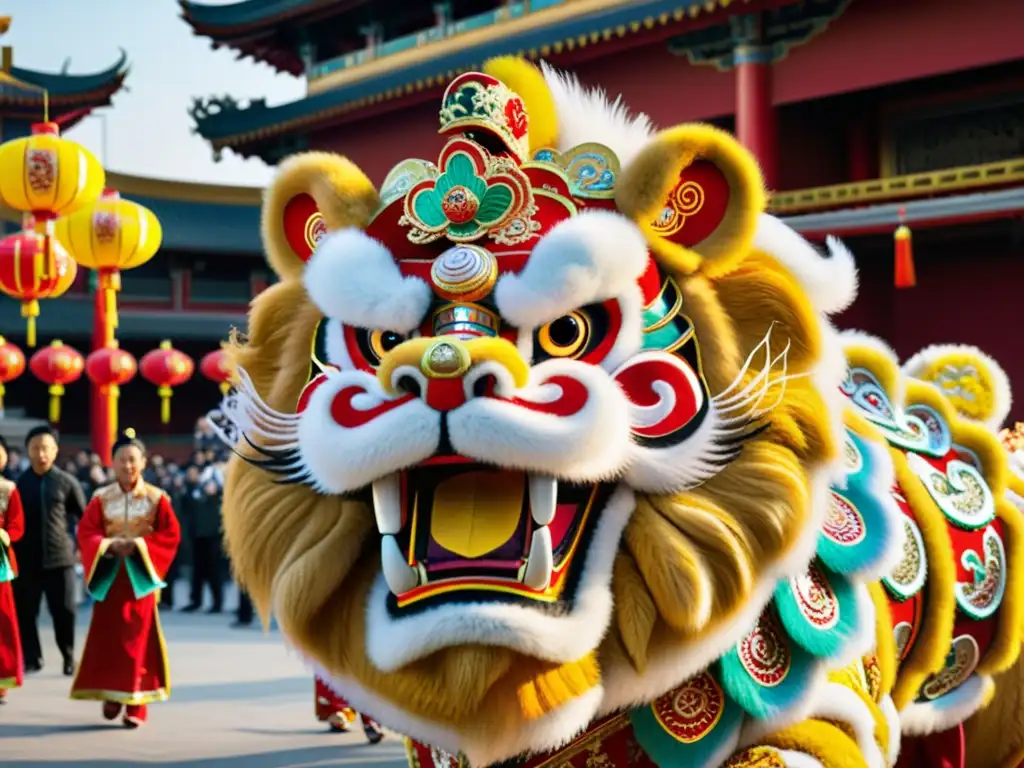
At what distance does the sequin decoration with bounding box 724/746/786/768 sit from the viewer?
249 cm

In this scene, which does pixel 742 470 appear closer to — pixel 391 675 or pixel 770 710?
pixel 770 710

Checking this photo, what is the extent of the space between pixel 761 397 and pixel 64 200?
10.0 m

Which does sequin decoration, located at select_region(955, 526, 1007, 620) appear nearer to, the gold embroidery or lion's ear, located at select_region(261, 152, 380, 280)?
lion's ear, located at select_region(261, 152, 380, 280)

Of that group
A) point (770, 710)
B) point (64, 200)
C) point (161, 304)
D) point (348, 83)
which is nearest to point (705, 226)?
point (770, 710)

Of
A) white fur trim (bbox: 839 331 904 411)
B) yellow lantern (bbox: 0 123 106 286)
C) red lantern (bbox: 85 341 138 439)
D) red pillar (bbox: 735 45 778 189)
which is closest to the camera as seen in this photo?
white fur trim (bbox: 839 331 904 411)

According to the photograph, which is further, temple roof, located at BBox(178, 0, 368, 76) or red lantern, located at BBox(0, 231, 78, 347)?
temple roof, located at BBox(178, 0, 368, 76)

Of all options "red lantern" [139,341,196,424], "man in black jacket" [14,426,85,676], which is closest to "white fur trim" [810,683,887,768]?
"man in black jacket" [14,426,85,676]

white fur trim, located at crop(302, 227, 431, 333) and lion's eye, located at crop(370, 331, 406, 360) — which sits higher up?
white fur trim, located at crop(302, 227, 431, 333)

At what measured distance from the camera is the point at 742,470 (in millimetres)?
2479

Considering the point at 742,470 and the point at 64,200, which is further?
the point at 64,200

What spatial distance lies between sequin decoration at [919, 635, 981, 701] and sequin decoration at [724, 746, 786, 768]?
79 centimetres

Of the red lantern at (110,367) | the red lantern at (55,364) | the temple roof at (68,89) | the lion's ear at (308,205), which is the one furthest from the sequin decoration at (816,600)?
the temple roof at (68,89)

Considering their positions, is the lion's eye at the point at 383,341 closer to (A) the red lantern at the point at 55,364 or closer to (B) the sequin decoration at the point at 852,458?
(B) the sequin decoration at the point at 852,458

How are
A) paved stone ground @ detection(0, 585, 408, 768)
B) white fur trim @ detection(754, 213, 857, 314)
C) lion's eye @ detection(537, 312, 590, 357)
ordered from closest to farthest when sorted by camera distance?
1. lion's eye @ detection(537, 312, 590, 357)
2. white fur trim @ detection(754, 213, 857, 314)
3. paved stone ground @ detection(0, 585, 408, 768)
